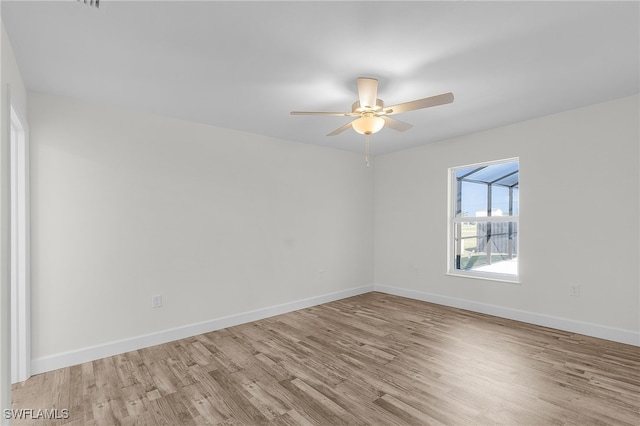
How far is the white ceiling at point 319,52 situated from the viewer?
1.68 metres

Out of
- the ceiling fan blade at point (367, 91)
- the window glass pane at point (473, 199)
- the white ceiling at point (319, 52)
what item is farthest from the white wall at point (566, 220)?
the ceiling fan blade at point (367, 91)

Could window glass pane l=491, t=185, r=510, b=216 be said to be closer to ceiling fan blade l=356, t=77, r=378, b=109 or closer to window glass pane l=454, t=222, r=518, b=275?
window glass pane l=454, t=222, r=518, b=275

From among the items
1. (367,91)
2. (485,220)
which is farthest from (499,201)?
(367,91)

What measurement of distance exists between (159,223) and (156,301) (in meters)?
0.78

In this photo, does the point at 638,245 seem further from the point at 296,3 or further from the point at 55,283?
the point at 55,283

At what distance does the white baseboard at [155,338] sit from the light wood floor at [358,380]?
0.09m

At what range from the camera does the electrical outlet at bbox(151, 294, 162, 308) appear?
3.13 m

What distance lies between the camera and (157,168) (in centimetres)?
319

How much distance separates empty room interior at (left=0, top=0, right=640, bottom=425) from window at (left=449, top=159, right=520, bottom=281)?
28 millimetres

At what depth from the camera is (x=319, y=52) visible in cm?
206

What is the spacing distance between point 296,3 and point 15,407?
3.04 m

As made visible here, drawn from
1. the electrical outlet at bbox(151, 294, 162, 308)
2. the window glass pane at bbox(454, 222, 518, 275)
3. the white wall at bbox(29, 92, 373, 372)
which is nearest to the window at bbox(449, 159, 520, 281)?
the window glass pane at bbox(454, 222, 518, 275)

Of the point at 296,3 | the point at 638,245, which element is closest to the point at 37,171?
the point at 296,3

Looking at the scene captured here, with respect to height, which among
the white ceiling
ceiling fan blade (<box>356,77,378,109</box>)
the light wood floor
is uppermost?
the white ceiling
